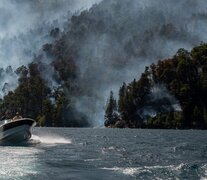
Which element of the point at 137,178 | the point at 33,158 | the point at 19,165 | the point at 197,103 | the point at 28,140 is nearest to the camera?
the point at 137,178

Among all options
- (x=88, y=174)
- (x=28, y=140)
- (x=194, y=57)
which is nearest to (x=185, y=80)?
(x=194, y=57)

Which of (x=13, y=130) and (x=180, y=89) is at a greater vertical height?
(x=180, y=89)

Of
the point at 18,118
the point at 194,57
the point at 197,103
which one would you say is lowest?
the point at 18,118

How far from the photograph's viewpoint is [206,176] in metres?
31.4

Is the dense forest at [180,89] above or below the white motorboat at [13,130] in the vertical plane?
above

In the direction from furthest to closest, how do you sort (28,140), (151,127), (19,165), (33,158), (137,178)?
(151,127) → (28,140) → (33,158) → (19,165) → (137,178)

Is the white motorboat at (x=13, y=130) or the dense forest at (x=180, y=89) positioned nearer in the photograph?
the white motorboat at (x=13, y=130)

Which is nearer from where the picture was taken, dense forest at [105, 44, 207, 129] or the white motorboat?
the white motorboat

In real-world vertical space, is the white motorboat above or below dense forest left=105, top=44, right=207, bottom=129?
below

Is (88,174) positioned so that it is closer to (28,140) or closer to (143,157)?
(143,157)

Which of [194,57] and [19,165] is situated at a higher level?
[194,57]

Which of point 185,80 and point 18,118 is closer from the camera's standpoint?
point 18,118

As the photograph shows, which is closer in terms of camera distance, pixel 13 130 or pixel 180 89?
pixel 13 130

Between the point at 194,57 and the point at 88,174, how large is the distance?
159 metres
